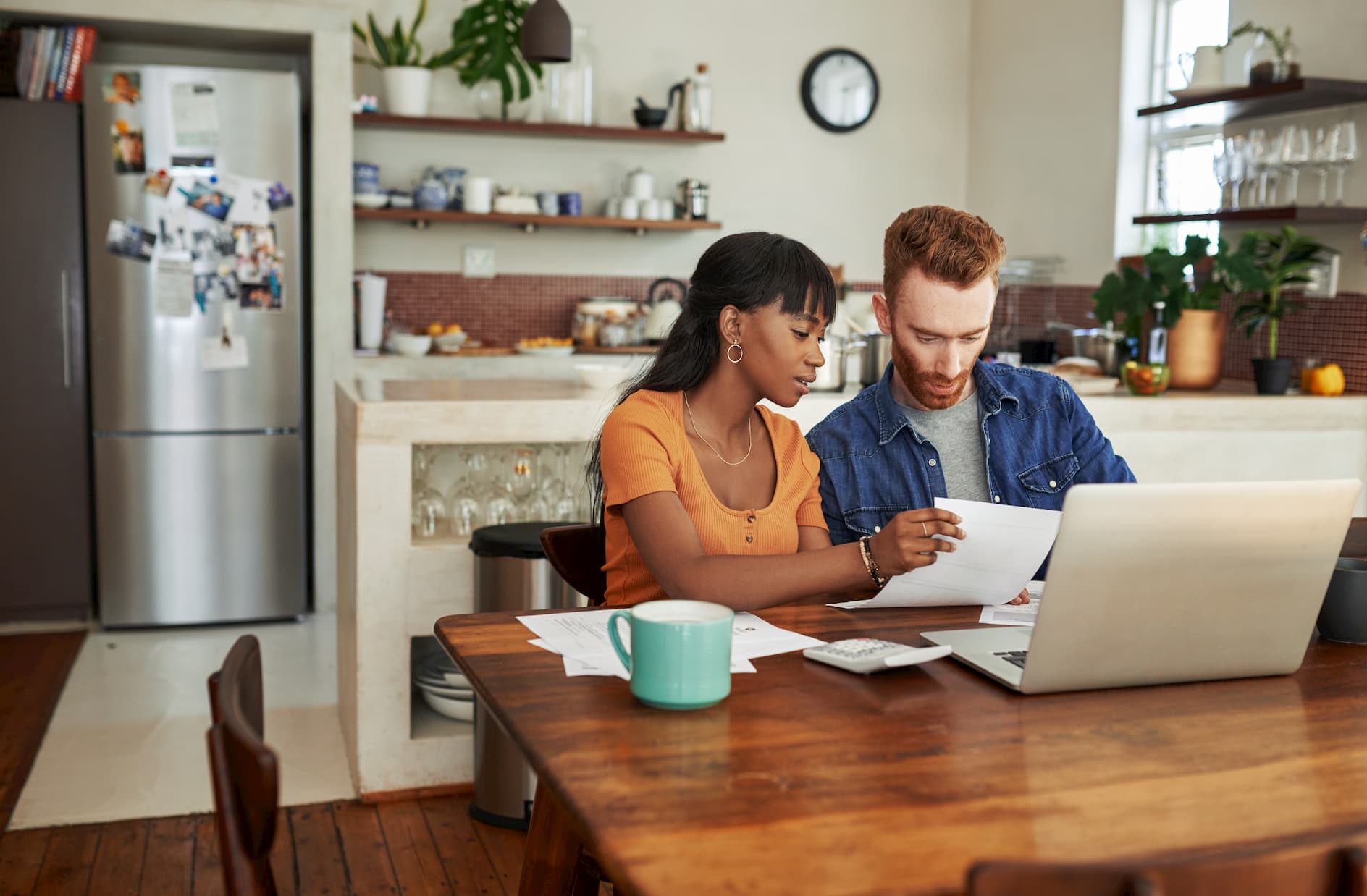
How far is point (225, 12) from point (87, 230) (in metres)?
0.89

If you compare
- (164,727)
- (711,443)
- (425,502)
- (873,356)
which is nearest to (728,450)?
(711,443)

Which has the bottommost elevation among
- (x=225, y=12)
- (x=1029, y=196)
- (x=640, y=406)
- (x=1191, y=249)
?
(x=640, y=406)

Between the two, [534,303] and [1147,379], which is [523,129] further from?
[1147,379]

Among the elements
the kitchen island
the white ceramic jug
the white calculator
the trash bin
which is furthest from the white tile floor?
the white calculator

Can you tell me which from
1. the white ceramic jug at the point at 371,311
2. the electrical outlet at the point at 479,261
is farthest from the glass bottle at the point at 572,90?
the white ceramic jug at the point at 371,311

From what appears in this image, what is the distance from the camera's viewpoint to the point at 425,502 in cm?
296

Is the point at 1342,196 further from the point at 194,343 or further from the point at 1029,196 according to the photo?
the point at 194,343

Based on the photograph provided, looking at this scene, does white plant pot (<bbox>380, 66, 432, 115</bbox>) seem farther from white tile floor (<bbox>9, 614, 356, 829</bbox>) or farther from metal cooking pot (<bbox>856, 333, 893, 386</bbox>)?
metal cooking pot (<bbox>856, 333, 893, 386</bbox>)

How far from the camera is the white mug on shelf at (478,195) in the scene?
194 inches

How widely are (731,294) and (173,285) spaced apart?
3057 millimetres

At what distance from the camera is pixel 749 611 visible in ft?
5.11

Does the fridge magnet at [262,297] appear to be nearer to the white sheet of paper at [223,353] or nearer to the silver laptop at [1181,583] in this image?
the white sheet of paper at [223,353]

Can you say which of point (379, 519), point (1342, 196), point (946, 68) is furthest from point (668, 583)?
point (946, 68)

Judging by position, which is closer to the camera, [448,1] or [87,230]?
[87,230]
